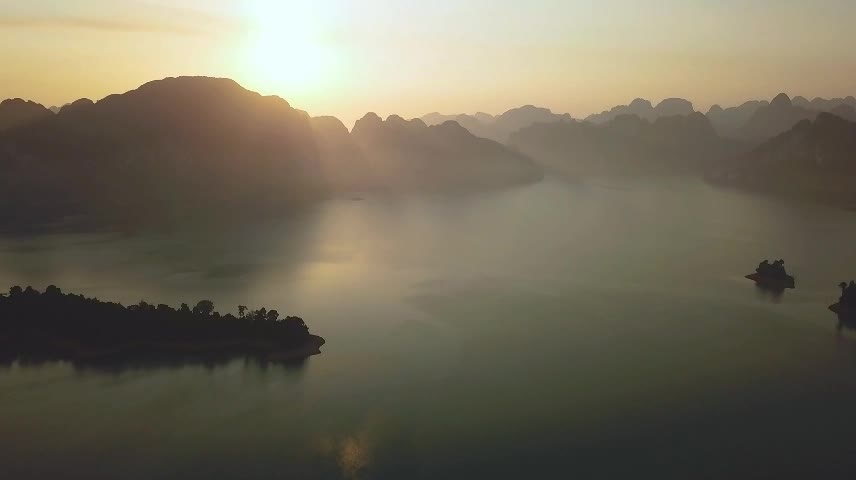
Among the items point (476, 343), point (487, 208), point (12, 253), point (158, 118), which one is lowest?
point (476, 343)

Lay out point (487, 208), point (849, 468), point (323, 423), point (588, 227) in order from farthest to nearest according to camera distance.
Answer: point (487, 208) < point (588, 227) < point (323, 423) < point (849, 468)

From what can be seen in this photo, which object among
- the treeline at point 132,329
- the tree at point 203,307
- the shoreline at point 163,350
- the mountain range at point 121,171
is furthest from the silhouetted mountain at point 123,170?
the tree at point 203,307

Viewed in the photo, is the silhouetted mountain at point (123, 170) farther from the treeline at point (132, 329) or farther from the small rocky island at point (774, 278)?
the small rocky island at point (774, 278)

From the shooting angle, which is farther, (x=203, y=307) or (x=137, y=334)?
(x=203, y=307)

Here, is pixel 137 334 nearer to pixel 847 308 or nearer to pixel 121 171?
pixel 847 308

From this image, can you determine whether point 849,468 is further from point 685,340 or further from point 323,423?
point 323,423

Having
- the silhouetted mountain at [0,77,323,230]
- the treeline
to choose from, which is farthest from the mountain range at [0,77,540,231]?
the treeline

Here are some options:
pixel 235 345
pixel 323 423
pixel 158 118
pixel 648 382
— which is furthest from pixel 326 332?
pixel 158 118

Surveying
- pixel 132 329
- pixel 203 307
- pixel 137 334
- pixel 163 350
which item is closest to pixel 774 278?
pixel 203 307
